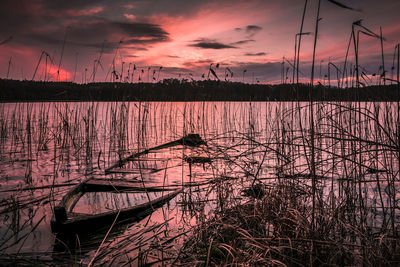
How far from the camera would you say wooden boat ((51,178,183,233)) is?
2.48 meters

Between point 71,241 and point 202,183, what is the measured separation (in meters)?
2.12

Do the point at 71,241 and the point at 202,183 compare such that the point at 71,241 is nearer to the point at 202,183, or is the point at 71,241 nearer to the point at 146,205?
the point at 146,205

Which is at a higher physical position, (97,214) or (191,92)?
(191,92)

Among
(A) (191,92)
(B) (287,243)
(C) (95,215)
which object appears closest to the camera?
(B) (287,243)

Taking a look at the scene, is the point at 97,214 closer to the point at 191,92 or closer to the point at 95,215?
the point at 95,215

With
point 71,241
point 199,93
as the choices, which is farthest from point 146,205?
point 199,93

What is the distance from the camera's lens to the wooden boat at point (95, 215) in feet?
8.14

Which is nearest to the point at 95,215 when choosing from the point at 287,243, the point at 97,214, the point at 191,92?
the point at 97,214

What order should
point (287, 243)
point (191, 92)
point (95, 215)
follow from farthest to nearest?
point (191, 92) < point (95, 215) < point (287, 243)

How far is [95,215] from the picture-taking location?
2.64 metres

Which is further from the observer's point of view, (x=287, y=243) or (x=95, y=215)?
(x=95, y=215)

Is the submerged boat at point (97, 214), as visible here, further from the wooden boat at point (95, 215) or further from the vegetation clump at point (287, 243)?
the vegetation clump at point (287, 243)

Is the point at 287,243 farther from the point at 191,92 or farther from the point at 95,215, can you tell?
the point at 191,92

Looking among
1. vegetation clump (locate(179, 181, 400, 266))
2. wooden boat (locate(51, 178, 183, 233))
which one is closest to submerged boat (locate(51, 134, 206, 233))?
wooden boat (locate(51, 178, 183, 233))
